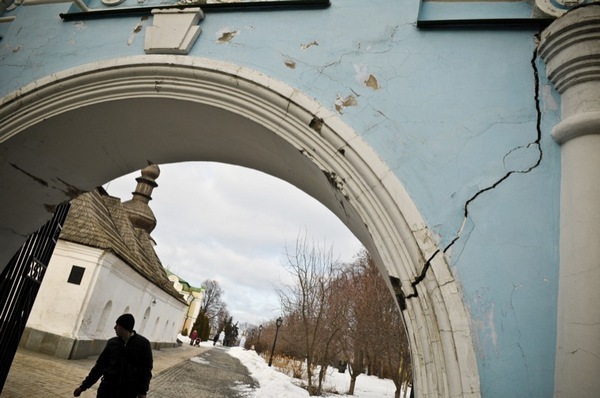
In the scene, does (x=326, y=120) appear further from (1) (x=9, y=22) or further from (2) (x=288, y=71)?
(1) (x=9, y=22)

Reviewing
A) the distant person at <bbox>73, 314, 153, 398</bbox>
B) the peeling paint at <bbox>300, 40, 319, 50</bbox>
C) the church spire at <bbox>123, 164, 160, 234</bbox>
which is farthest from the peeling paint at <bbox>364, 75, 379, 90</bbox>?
the church spire at <bbox>123, 164, 160, 234</bbox>

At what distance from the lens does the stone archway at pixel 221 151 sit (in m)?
1.63

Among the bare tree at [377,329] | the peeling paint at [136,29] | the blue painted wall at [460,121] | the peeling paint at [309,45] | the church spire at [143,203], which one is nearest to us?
the blue painted wall at [460,121]

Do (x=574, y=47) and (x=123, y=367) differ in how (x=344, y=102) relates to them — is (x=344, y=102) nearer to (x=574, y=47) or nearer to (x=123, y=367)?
(x=574, y=47)

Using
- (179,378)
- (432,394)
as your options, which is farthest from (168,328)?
(432,394)

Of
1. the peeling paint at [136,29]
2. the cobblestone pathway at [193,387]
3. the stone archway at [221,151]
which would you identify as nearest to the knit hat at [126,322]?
the stone archway at [221,151]

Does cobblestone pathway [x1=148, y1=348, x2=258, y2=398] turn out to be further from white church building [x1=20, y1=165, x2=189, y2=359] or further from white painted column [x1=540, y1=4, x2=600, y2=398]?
white painted column [x1=540, y1=4, x2=600, y2=398]

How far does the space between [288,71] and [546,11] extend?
4.68 feet

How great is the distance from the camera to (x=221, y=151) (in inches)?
118

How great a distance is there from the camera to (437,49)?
2131 mm

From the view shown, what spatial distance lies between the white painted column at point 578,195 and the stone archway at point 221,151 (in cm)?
35

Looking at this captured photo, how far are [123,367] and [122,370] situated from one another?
27 millimetres

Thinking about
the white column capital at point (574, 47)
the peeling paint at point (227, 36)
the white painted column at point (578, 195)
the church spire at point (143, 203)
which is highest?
the church spire at point (143, 203)

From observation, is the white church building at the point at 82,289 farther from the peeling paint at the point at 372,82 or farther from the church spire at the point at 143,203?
the peeling paint at the point at 372,82
